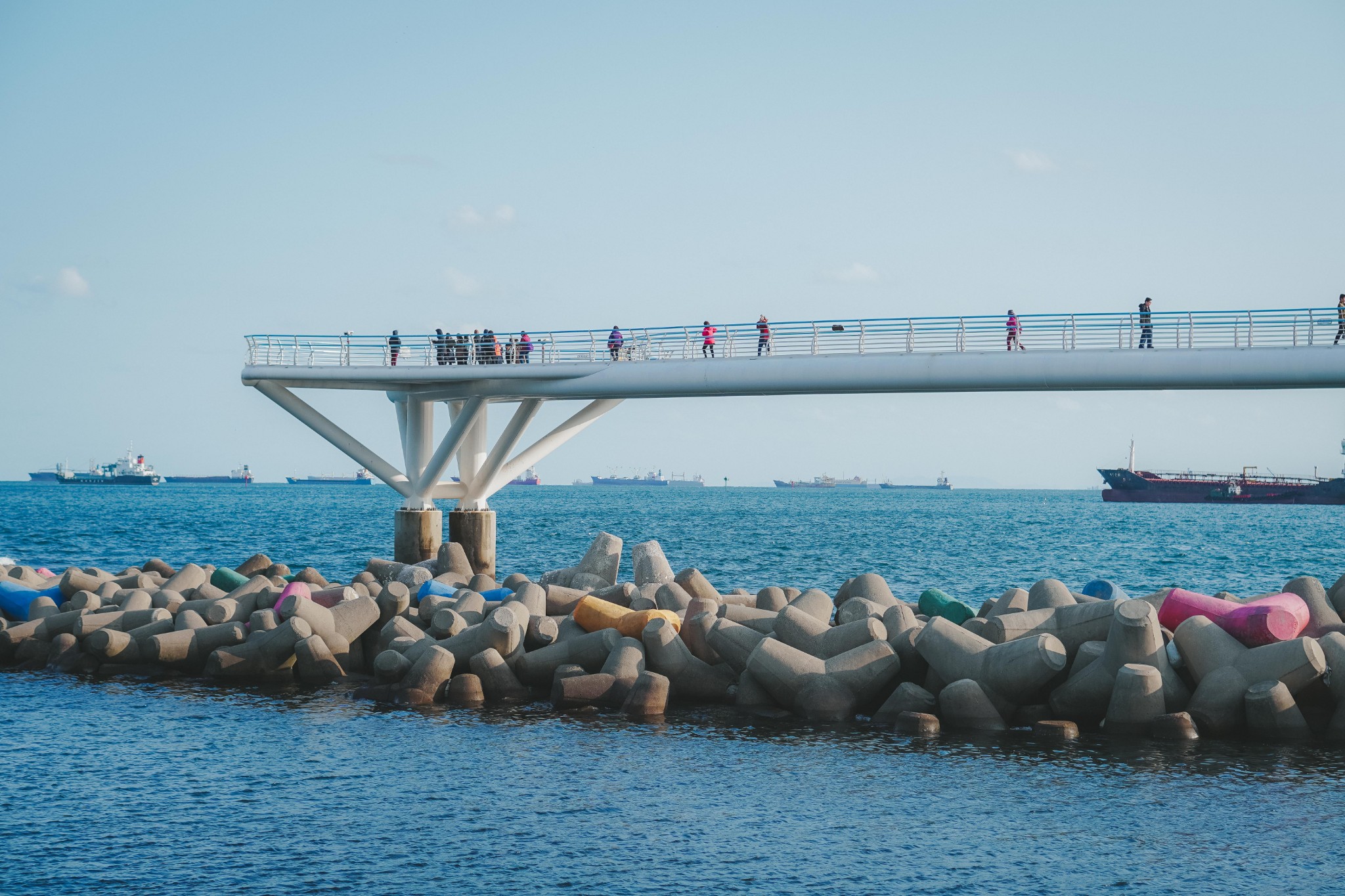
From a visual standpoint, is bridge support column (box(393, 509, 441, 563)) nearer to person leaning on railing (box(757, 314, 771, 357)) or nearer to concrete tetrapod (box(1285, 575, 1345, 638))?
person leaning on railing (box(757, 314, 771, 357))

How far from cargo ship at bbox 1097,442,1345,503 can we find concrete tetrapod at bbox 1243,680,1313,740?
112364 mm

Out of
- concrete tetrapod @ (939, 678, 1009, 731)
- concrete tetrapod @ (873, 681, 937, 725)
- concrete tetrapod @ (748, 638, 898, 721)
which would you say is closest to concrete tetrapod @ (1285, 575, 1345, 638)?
concrete tetrapod @ (939, 678, 1009, 731)

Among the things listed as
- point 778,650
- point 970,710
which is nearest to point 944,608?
point 778,650

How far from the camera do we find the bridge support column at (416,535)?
3034cm

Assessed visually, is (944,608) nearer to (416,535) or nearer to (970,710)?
(970,710)

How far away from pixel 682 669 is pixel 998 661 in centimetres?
381

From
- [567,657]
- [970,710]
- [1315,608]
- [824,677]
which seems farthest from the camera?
[567,657]

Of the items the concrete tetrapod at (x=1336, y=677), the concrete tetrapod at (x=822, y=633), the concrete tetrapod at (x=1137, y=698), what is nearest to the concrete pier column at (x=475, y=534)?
the concrete tetrapod at (x=822, y=633)

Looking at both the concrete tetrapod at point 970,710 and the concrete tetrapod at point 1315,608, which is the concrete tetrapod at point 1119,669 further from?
the concrete tetrapod at point 1315,608

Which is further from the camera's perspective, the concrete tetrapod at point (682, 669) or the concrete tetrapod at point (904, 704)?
the concrete tetrapod at point (682, 669)

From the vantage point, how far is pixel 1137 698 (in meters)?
13.5

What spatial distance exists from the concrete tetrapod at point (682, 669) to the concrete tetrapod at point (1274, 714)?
19.3 feet

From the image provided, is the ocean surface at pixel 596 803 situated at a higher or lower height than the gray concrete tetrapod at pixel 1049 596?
lower

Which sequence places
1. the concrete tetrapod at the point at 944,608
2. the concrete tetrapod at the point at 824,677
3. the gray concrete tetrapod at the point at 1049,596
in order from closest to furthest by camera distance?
the concrete tetrapod at the point at 824,677 → the gray concrete tetrapod at the point at 1049,596 → the concrete tetrapod at the point at 944,608
